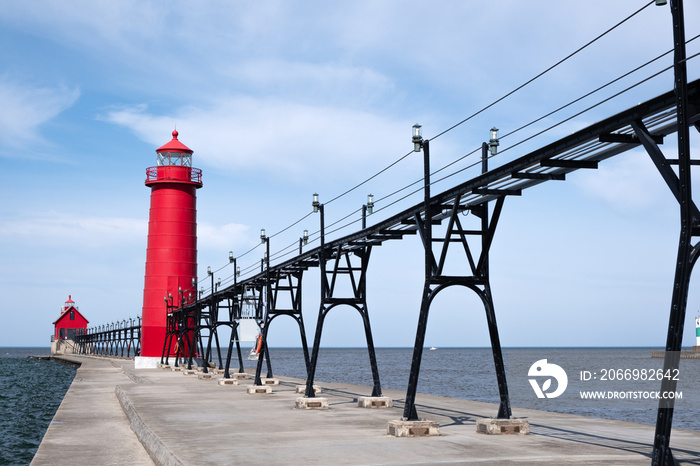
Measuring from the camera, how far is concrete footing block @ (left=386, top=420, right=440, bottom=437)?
1584cm

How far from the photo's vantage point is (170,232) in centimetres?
5862

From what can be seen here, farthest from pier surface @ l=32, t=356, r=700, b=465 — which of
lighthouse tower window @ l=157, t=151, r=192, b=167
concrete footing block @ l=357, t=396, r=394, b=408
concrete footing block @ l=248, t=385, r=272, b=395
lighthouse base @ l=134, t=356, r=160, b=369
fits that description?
lighthouse tower window @ l=157, t=151, r=192, b=167

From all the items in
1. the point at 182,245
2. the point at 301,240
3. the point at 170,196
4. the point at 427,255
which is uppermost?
the point at 170,196

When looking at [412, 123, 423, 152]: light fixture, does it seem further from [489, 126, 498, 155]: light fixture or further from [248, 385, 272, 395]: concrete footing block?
[248, 385, 272, 395]: concrete footing block

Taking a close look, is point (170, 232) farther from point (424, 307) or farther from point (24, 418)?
point (424, 307)

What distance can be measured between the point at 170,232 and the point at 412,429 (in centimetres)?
4553

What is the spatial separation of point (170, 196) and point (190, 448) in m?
47.2

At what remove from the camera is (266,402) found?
83.7ft

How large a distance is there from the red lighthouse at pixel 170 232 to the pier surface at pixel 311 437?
33289 mm

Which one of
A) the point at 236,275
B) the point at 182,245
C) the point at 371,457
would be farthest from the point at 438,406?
the point at 182,245

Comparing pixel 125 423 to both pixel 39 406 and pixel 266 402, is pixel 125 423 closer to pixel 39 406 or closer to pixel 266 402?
pixel 266 402

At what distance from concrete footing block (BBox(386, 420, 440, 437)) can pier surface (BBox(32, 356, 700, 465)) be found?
8.9 inches

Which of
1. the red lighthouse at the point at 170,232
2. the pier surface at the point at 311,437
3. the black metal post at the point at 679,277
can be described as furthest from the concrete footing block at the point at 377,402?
the red lighthouse at the point at 170,232

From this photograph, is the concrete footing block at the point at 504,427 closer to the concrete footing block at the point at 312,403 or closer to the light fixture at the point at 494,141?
the light fixture at the point at 494,141
